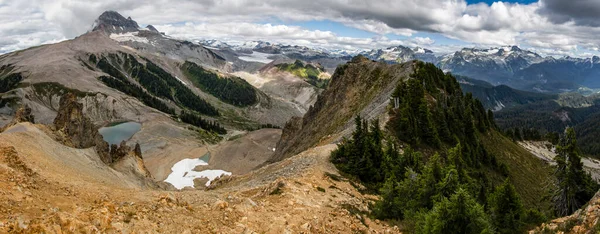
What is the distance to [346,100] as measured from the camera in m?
80.7

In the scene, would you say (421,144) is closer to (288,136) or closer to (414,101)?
(414,101)

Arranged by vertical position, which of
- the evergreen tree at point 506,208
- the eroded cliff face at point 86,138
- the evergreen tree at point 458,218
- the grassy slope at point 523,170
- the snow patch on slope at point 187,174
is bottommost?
the snow patch on slope at point 187,174

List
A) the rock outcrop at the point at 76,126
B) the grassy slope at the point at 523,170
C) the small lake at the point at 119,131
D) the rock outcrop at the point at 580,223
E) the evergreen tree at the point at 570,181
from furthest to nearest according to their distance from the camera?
the small lake at the point at 119,131
the grassy slope at the point at 523,170
the rock outcrop at the point at 76,126
the evergreen tree at the point at 570,181
the rock outcrop at the point at 580,223

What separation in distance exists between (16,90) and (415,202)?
232 metres

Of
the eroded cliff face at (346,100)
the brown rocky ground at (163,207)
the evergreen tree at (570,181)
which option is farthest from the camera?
the eroded cliff face at (346,100)

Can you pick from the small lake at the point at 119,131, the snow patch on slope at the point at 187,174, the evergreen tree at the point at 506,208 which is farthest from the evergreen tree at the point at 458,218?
the small lake at the point at 119,131

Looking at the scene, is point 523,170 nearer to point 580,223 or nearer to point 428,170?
point 428,170

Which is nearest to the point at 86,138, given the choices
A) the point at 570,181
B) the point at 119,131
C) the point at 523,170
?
the point at 570,181

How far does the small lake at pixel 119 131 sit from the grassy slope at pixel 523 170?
446 feet

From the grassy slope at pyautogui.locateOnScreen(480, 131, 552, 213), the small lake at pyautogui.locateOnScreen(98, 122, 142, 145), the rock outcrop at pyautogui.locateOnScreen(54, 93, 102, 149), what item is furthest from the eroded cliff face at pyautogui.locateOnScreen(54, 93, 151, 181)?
the small lake at pyautogui.locateOnScreen(98, 122, 142, 145)

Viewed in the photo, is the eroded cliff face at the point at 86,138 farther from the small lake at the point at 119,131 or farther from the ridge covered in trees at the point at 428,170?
the small lake at the point at 119,131

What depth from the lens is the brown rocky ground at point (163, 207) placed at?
14.1 metres

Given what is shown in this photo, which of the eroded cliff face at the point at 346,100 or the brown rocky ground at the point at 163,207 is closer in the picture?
the brown rocky ground at the point at 163,207

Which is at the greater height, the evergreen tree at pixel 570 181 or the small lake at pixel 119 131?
the evergreen tree at pixel 570 181
